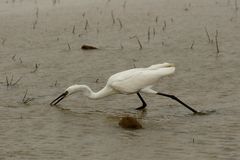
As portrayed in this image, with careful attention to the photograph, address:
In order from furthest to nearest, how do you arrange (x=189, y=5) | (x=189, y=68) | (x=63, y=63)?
(x=189, y=5) < (x=63, y=63) < (x=189, y=68)

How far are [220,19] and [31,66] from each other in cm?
426

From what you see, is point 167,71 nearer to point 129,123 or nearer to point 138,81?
point 138,81

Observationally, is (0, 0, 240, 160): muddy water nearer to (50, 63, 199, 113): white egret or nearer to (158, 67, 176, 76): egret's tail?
(50, 63, 199, 113): white egret

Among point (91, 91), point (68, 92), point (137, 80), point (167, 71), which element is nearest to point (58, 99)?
point (68, 92)

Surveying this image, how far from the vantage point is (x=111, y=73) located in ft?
35.2

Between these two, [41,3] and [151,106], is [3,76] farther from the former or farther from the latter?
[41,3]

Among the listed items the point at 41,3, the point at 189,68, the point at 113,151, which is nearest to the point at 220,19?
the point at 189,68

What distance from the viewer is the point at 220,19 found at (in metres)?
14.0

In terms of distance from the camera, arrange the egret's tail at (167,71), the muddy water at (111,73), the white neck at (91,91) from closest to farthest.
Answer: the muddy water at (111,73), the egret's tail at (167,71), the white neck at (91,91)

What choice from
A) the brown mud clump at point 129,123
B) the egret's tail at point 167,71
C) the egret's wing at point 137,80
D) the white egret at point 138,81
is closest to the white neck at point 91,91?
the white egret at point 138,81

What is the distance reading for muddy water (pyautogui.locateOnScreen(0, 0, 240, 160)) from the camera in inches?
282

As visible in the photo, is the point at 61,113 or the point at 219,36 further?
the point at 219,36

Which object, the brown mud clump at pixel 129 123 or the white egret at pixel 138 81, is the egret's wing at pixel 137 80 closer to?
the white egret at pixel 138 81

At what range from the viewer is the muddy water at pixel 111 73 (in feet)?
23.5
